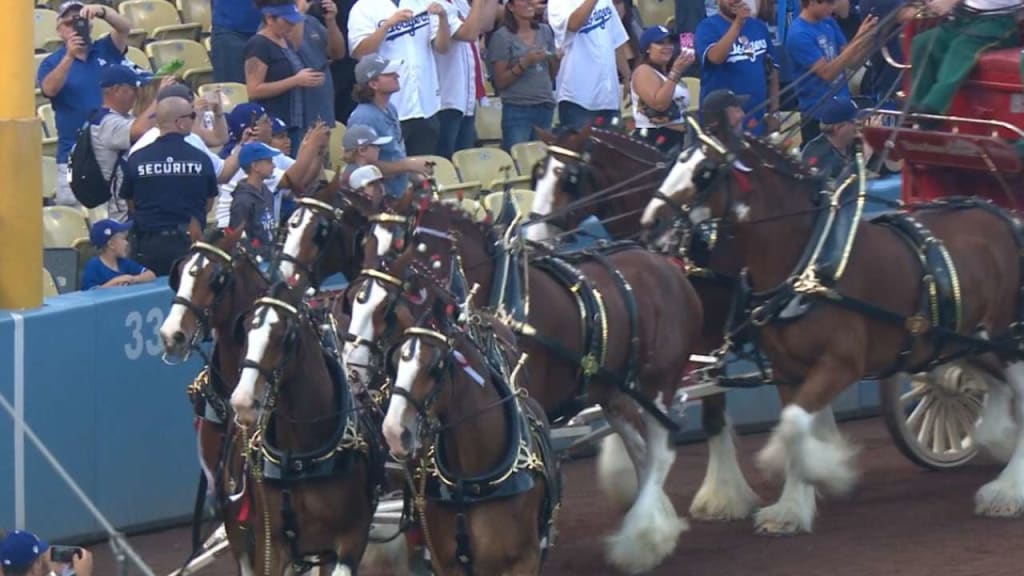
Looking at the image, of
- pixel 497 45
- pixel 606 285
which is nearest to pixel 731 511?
pixel 606 285

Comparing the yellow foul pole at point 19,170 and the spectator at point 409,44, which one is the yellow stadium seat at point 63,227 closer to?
the yellow foul pole at point 19,170

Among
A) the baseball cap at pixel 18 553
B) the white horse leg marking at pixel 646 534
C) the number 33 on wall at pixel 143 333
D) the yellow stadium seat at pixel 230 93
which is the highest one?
the yellow stadium seat at pixel 230 93

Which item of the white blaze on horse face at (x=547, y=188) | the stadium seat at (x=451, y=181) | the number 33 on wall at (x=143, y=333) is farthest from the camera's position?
the stadium seat at (x=451, y=181)

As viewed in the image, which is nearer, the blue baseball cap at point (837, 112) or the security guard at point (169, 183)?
the security guard at point (169, 183)

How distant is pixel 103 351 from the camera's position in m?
10.4

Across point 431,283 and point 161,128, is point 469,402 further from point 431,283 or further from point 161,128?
point 161,128

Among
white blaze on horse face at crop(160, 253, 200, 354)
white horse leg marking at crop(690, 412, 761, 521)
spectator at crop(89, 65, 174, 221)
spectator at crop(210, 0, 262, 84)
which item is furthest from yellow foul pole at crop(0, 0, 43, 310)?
white horse leg marking at crop(690, 412, 761, 521)

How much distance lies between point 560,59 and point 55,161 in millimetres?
3817

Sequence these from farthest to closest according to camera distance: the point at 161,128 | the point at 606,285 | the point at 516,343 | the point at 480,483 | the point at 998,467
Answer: the point at 998,467 → the point at 161,128 → the point at 606,285 → the point at 516,343 → the point at 480,483

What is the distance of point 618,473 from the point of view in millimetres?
10820

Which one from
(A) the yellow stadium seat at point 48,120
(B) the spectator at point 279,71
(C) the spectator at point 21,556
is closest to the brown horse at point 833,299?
(B) the spectator at point 279,71

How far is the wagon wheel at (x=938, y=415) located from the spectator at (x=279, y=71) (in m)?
4.02

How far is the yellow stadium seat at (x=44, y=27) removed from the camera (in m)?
15.1

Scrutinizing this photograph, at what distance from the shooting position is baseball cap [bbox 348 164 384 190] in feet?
33.3
